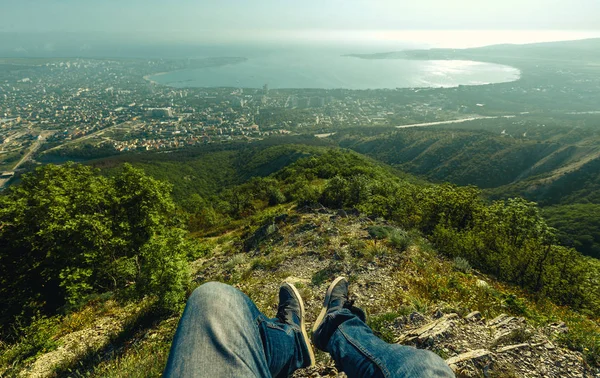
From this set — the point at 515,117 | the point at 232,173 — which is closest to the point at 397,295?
the point at 232,173

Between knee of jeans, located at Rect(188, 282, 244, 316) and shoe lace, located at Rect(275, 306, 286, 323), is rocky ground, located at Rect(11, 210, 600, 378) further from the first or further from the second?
knee of jeans, located at Rect(188, 282, 244, 316)

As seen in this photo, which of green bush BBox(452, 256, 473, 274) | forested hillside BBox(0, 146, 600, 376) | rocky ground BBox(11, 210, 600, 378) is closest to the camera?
rocky ground BBox(11, 210, 600, 378)

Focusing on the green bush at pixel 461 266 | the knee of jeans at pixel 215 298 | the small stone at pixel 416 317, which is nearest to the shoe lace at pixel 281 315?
the knee of jeans at pixel 215 298

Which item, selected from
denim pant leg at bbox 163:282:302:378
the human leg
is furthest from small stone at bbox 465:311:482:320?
denim pant leg at bbox 163:282:302:378

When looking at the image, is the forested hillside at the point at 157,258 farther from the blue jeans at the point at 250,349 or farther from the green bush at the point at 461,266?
the blue jeans at the point at 250,349

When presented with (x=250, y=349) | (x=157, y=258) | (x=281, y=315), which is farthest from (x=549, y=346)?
(x=157, y=258)

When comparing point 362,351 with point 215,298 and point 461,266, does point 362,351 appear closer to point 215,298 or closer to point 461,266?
point 215,298
